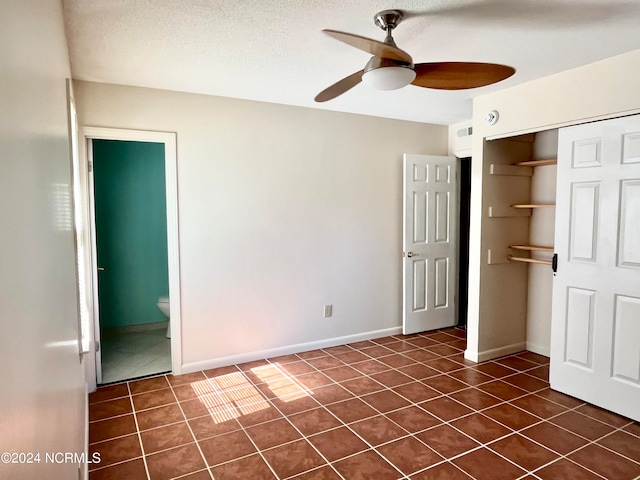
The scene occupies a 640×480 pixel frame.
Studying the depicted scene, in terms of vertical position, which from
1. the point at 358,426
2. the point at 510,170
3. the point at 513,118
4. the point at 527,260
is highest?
the point at 513,118

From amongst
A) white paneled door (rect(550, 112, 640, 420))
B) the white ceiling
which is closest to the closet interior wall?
white paneled door (rect(550, 112, 640, 420))

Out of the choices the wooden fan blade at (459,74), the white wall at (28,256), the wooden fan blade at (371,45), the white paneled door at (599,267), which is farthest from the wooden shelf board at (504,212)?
the white wall at (28,256)

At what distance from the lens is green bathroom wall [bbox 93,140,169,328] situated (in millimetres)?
4715

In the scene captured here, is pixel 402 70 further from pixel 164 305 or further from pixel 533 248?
pixel 164 305

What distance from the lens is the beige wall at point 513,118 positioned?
9.10 ft

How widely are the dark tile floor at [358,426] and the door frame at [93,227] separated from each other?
0.88 ft

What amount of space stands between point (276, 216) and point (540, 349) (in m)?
2.91

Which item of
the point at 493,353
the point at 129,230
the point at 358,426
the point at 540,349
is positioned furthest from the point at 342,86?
the point at 129,230

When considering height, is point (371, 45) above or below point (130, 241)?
above

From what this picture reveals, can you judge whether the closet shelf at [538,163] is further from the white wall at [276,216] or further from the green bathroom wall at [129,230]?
the green bathroom wall at [129,230]

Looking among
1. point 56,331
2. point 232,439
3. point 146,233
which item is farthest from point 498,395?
point 146,233

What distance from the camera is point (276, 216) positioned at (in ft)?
13.0

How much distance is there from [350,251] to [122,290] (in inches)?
108

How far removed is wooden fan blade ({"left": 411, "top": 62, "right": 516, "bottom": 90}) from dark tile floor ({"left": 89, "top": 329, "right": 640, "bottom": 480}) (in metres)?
2.13
